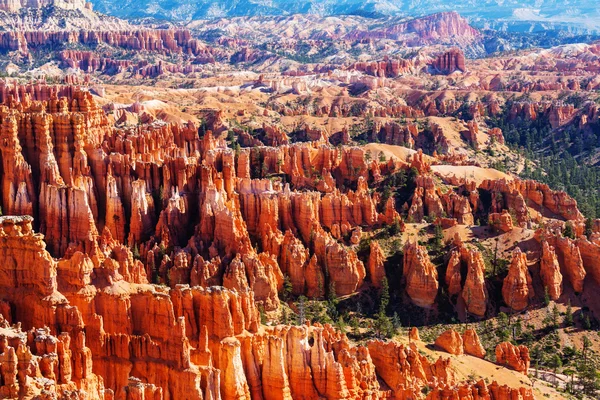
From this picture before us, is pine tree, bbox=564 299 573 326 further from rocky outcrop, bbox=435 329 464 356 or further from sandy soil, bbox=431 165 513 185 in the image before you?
sandy soil, bbox=431 165 513 185

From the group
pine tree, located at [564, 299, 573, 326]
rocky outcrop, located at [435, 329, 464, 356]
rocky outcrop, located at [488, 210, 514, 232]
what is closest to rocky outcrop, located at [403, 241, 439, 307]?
rocky outcrop, located at [488, 210, 514, 232]

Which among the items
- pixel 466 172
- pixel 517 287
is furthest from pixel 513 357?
pixel 466 172

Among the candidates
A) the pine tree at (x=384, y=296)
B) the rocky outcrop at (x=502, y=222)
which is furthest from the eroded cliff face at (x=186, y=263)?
the rocky outcrop at (x=502, y=222)

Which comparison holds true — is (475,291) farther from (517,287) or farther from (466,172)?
(466,172)

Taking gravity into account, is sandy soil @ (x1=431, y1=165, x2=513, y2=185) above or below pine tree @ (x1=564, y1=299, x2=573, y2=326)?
above

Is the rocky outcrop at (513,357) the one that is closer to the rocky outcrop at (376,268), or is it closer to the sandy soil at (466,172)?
the rocky outcrop at (376,268)

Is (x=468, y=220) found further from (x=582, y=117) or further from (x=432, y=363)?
(x=582, y=117)

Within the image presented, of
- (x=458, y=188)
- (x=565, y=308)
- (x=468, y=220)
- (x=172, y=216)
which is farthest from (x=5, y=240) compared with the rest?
(x=458, y=188)
